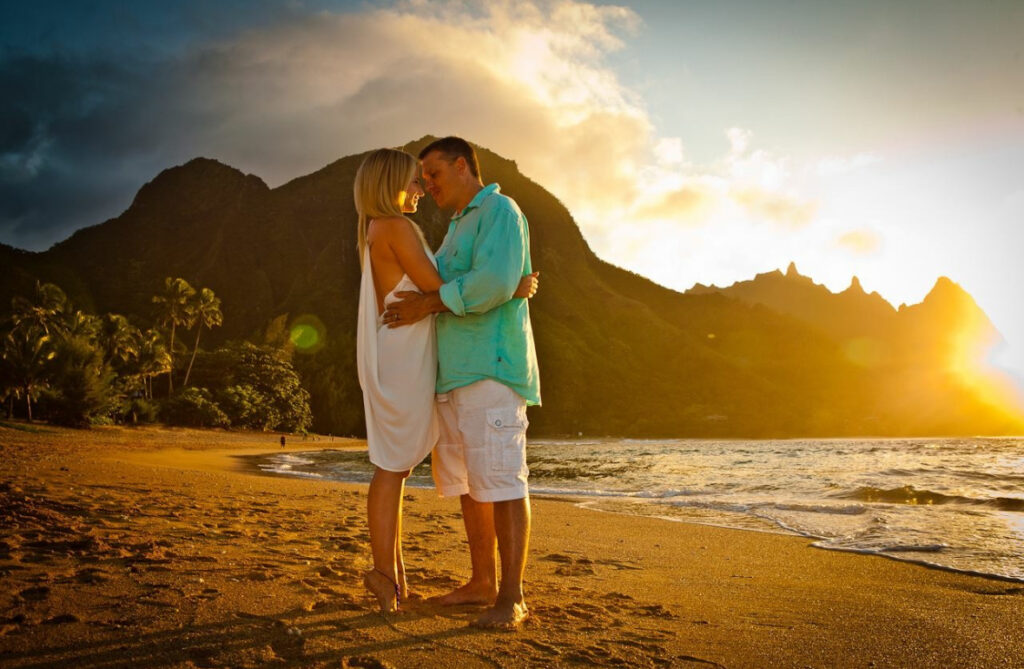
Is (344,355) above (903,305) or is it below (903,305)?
below

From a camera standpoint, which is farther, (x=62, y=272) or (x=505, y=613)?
(x=62, y=272)

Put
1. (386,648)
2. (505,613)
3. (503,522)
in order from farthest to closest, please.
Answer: (503,522) < (505,613) < (386,648)

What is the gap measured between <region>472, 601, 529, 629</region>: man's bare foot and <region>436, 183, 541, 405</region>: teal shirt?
0.88 m

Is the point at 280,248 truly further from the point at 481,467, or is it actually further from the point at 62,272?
the point at 481,467

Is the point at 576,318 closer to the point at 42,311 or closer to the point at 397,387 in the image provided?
the point at 42,311

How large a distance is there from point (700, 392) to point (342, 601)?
119 metres

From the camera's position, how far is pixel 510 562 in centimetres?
294

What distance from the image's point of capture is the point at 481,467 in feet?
9.81

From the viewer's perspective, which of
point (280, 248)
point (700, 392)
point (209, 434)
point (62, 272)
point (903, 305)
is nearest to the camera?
point (209, 434)

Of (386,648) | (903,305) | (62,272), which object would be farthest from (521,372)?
(903,305)

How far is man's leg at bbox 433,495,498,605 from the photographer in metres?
3.25

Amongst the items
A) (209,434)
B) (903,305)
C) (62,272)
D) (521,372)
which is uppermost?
(903,305)

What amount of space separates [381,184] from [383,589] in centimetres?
177

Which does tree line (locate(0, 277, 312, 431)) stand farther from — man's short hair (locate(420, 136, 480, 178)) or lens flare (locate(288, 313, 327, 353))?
man's short hair (locate(420, 136, 480, 178))
